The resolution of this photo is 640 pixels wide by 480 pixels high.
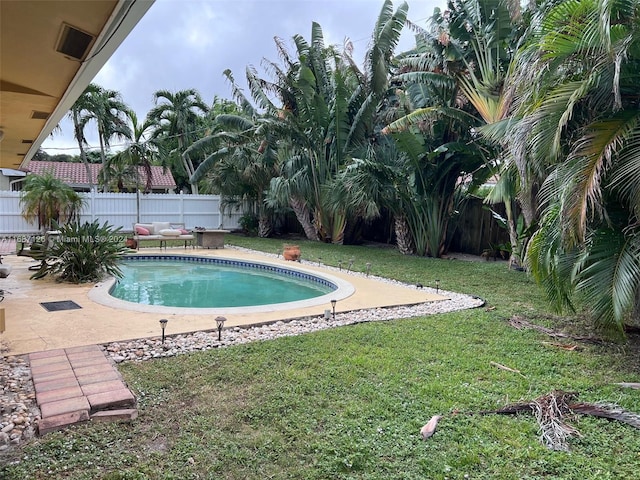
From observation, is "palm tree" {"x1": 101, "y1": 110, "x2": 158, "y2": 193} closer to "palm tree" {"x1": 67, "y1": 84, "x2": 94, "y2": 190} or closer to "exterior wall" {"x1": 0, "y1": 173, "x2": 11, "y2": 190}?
"palm tree" {"x1": 67, "y1": 84, "x2": 94, "y2": 190}

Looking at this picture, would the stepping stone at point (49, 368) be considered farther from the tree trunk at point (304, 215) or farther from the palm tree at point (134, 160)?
the palm tree at point (134, 160)

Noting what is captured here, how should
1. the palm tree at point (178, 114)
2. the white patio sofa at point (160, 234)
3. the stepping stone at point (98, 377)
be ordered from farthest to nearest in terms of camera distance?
the palm tree at point (178, 114) < the white patio sofa at point (160, 234) < the stepping stone at point (98, 377)

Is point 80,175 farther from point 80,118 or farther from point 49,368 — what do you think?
point 49,368

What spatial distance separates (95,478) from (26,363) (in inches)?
92.5

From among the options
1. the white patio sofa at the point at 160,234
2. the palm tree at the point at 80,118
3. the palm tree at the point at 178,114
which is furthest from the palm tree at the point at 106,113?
the white patio sofa at the point at 160,234

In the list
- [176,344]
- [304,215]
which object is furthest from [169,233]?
[176,344]

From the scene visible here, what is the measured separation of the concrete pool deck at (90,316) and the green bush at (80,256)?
0.97 ft

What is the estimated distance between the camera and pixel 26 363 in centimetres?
428

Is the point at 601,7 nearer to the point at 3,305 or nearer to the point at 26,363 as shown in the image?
the point at 26,363

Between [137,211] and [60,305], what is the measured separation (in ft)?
41.0

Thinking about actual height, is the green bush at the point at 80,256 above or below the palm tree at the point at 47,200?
below

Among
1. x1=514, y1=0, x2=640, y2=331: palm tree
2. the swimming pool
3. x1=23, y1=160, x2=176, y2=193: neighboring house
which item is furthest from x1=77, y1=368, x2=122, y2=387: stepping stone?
x1=23, y1=160, x2=176, y2=193: neighboring house

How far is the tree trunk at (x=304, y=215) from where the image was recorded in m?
17.1

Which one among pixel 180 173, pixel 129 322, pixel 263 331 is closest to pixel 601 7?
pixel 263 331
